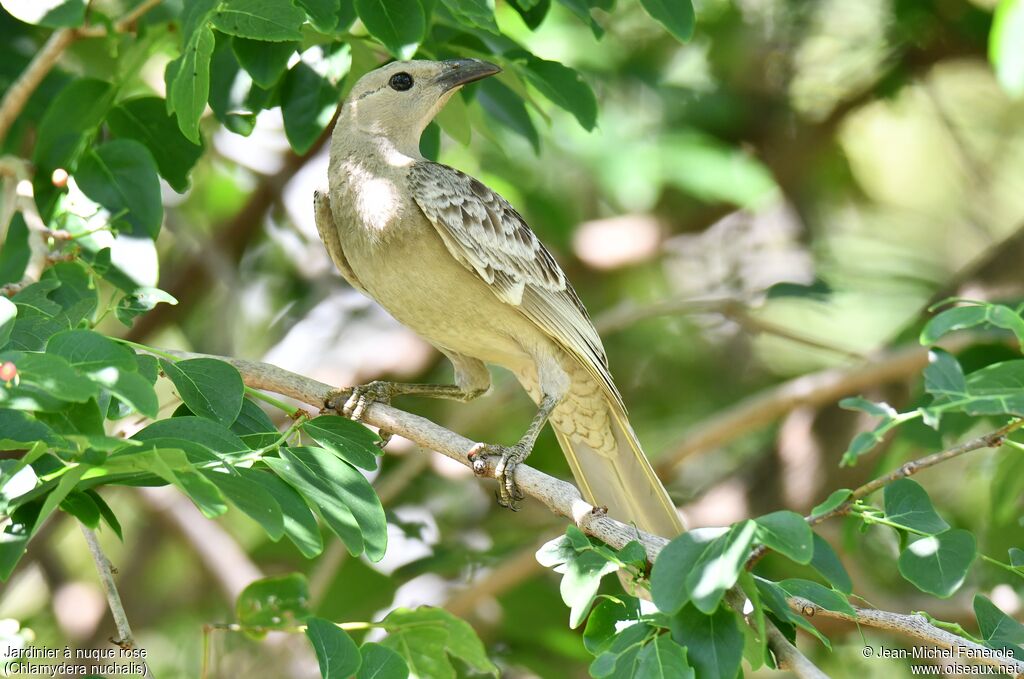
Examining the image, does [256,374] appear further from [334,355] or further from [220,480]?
[334,355]

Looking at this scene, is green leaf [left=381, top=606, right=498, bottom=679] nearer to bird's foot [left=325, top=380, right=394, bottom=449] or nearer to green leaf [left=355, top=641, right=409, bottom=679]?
green leaf [left=355, top=641, right=409, bottom=679]

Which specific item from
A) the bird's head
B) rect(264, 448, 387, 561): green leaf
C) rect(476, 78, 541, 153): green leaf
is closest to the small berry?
rect(264, 448, 387, 561): green leaf

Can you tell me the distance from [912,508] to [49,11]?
105 inches

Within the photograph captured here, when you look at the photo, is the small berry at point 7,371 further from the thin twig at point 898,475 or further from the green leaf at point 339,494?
the thin twig at point 898,475

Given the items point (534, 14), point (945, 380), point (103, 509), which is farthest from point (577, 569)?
point (534, 14)

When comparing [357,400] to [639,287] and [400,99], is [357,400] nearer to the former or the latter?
[400,99]

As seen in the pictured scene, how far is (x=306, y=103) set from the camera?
377 centimetres

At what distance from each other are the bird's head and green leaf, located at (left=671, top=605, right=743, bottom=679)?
2.31 m

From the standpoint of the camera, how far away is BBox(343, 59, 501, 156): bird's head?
4.19 metres

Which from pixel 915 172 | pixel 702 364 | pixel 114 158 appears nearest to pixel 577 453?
pixel 114 158

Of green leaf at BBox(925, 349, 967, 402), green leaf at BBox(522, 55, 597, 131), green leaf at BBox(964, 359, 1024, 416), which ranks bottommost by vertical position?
green leaf at BBox(964, 359, 1024, 416)

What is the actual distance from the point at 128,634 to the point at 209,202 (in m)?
4.51

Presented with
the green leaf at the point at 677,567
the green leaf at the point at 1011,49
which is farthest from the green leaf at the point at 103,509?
the green leaf at the point at 1011,49

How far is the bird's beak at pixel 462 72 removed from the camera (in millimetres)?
3941
